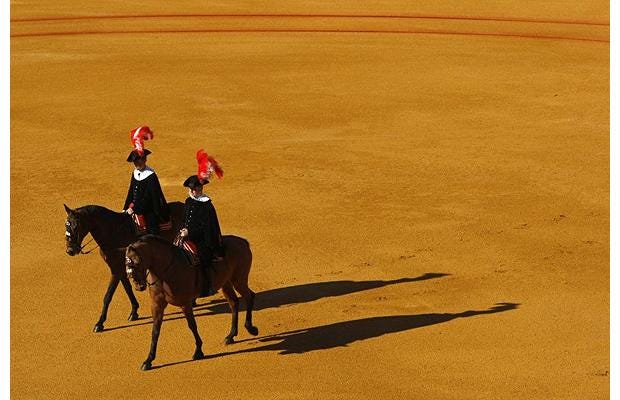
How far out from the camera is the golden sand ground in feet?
55.0

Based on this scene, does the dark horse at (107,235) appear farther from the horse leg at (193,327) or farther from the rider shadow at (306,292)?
the horse leg at (193,327)

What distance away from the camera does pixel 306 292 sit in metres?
19.3

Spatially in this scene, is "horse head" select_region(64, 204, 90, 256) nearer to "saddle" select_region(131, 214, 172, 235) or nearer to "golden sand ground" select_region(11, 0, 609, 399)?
"saddle" select_region(131, 214, 172, 235)

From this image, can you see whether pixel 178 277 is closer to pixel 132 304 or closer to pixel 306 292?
pixel 132 304

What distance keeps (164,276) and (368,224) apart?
6753mm

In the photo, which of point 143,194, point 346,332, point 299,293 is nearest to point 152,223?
point 143,194

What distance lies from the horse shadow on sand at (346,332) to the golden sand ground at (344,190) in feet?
0.14

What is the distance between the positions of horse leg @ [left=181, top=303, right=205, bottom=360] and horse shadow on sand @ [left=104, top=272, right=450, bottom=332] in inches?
64.1

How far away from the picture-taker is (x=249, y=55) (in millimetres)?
35281

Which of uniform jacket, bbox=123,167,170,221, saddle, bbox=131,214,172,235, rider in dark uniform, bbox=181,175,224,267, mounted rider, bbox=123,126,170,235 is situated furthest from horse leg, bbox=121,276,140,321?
rider in dark uniform, bbox=181,175,224,267

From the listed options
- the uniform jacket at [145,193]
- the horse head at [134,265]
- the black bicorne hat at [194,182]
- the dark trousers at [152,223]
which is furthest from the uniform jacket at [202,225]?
the dark trousers at [152,223]

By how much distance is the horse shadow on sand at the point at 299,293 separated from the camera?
1883 centimetres

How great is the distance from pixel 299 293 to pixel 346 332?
1738 millimetres

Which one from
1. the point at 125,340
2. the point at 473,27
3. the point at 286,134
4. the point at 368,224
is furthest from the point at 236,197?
the point at 473,27
